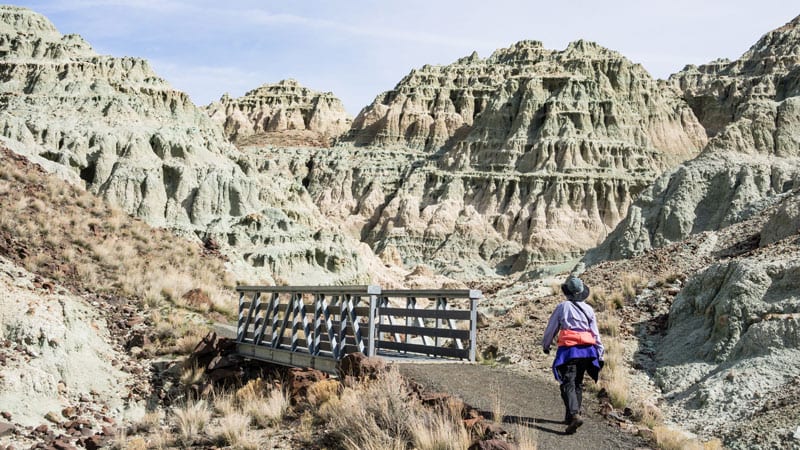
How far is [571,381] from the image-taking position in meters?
9.58

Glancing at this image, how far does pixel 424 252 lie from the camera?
98.2 metres

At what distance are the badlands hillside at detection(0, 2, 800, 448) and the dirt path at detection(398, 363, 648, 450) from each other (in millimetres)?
1276

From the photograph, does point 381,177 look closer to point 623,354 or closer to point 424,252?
point 424,252

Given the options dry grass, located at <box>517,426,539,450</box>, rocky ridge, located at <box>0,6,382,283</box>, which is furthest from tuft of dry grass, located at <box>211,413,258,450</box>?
rocky ridge, located at <box>0,6,382,283</box>

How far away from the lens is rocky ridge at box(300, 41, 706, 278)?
97.0 m

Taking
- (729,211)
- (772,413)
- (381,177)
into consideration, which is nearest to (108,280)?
(772,413)

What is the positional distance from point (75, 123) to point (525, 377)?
41.4 m

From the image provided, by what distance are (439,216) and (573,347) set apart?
306 ft

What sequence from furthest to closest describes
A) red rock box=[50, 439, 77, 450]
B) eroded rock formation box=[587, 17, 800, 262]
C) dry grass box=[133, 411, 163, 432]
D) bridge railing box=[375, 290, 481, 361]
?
eroded rock formation box=[587, 17, 800, 262] → dry grass box=[133, 411, 163, 432] → bridge railing box=[375, 290, 481, 361] → red rock box=[50, 439, 77, 450]

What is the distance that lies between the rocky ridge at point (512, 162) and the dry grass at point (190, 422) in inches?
2718

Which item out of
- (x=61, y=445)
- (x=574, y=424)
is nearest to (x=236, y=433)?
(x=61, y=445)

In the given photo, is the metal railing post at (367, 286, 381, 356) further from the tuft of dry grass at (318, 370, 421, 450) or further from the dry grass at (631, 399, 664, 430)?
the dry grass at (631, 399, 664, 430)

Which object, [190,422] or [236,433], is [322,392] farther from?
[190,422]

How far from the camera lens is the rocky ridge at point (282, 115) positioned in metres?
147
